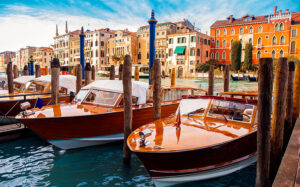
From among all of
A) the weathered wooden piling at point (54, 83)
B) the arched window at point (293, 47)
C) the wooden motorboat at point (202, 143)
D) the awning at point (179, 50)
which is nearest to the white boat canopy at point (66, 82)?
the weathered wooden piling at point (54, 83)

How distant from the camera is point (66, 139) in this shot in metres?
6.36

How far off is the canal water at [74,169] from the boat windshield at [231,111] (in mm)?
1345

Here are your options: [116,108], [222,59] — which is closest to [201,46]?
[222,59]

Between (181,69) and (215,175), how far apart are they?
40594mm

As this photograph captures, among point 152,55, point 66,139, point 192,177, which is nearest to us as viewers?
point 192,177

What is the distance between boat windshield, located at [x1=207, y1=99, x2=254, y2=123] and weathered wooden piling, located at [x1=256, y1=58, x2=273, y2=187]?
1.65 m

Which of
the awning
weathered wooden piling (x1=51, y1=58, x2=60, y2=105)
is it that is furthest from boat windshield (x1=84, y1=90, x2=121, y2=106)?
the awning

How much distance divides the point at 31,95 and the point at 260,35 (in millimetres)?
40207

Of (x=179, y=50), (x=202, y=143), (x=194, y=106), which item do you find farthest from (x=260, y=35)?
(x=202, y=143)

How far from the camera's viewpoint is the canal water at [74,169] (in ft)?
16.1

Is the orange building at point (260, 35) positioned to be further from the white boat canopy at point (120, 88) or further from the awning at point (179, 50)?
the white boat canopy at point (120, 88)

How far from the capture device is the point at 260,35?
129ft

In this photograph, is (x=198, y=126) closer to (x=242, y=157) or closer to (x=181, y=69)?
(x=242, y=157)

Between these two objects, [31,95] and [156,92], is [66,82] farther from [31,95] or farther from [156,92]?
[156,92]
